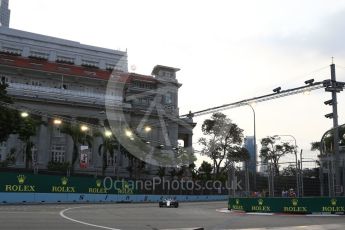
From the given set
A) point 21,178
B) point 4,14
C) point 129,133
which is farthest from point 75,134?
point 4,14

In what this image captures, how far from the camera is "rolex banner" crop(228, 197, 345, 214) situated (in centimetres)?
3177

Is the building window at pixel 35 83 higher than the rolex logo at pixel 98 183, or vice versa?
the building window at pixel 35 83

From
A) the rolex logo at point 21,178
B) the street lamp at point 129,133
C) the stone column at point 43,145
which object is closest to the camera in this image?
the rolex logo at point 21,178

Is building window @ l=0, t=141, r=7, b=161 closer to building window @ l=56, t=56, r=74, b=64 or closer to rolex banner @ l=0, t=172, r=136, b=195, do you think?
building window @ l=56, t=56, r=74, b=64

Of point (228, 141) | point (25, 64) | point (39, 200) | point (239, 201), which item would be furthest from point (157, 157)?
point (239, 201)

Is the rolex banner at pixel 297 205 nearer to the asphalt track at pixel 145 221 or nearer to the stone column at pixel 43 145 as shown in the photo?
the asphalt track at pixel 145 221

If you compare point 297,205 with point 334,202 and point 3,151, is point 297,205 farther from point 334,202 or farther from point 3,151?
point 3,151

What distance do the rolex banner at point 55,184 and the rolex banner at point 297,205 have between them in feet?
79.5

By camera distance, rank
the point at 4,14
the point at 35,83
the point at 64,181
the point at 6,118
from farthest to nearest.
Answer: the point at 4,14 → the point at 35,83 → the point at 64,181 → the point at 6,118

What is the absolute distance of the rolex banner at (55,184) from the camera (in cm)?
4762

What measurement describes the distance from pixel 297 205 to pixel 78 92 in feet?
197

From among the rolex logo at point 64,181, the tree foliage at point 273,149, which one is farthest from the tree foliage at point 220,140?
the rolex logo at point 64,181

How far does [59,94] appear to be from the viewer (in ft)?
274

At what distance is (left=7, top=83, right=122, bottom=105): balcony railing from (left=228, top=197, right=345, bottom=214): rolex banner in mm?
53696
